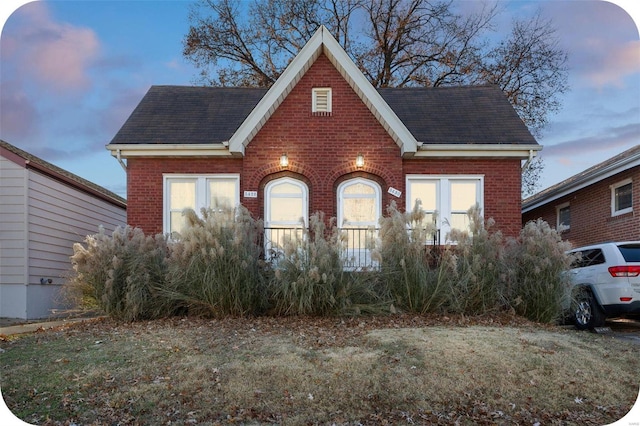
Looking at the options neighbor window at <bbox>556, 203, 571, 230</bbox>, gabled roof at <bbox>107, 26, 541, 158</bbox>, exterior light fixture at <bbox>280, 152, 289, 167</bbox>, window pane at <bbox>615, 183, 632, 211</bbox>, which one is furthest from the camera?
neighbor window at <bbox>556, 203, 571, 230</bbox>

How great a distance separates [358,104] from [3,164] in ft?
27.0

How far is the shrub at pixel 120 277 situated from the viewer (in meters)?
9.41

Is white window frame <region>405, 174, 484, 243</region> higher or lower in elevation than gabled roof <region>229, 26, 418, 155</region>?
lower

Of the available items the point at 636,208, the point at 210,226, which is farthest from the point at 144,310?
the point at 636,208

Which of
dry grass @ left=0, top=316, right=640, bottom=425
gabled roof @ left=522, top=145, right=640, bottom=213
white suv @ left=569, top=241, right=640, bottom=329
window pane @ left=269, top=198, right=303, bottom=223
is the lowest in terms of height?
dry grass @ left=0, top=316, right=640, bottom=425

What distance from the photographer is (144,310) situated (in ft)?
31.3

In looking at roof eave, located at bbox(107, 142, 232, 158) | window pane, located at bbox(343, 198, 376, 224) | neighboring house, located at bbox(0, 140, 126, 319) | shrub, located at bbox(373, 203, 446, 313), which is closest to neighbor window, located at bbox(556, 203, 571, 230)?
window pane, located at bbox(343, 198, 376, 224)

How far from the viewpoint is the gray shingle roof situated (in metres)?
12.9

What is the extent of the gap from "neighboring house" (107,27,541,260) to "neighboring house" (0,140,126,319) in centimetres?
198

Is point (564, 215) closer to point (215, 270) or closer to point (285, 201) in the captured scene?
point (285, 201)

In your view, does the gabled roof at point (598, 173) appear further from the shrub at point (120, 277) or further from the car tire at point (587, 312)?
the shrub at point (120, 277)

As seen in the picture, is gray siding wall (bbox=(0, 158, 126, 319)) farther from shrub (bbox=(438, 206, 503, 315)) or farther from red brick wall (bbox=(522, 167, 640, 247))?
red brick wall (bbox=(522, 167, 640, 247))

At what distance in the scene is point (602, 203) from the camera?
1448 cm

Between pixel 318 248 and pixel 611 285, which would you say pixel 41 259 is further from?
pixel 611 285
